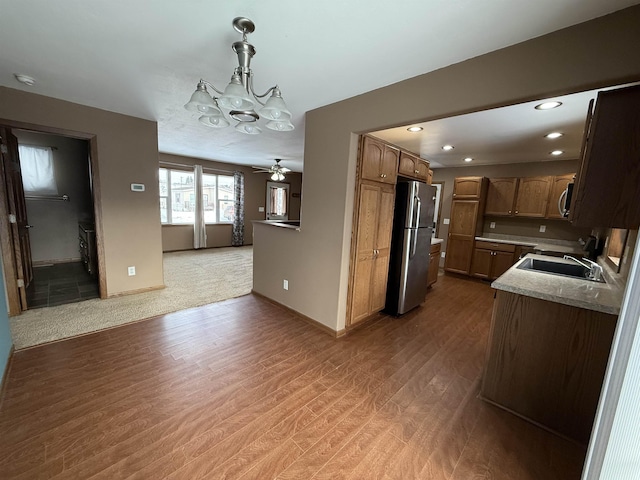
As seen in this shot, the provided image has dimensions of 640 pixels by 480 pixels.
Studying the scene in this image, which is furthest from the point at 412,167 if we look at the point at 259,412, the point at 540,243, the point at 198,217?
the point at 198,217

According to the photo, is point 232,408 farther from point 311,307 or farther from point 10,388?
point 10,388

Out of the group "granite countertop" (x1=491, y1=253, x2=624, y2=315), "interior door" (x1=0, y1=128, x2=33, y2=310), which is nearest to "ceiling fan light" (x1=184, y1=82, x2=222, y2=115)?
"granite countertop" (x1=491, y1=253, x2=624, y2=315)

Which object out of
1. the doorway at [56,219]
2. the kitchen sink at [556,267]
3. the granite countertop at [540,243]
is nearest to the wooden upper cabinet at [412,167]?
the kitchen sink at [556,267]

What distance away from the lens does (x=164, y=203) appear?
6145 mm

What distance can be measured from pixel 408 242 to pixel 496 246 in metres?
2.71

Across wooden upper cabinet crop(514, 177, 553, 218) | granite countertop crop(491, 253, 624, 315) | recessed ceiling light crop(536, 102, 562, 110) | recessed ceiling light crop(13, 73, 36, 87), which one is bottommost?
granite countertop crop(491, 253, 624, 315)

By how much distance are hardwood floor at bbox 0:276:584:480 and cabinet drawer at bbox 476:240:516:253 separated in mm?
2688

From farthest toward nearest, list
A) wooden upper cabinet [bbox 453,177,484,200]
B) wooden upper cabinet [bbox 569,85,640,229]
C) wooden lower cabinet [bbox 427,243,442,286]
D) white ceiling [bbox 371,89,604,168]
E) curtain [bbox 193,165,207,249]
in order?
curtain [bbox 193,165,207,249], wooden upper cabinet [bbox 453,177,484,200], wooden lower cabinet [bbox 427,243,442,286], white ceiling [bbox 371,89,604,168], wooden upper cabinet [bbox 569,85,640,229]

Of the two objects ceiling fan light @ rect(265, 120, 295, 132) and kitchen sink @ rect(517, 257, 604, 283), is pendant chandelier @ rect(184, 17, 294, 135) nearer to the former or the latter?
ceiling fan light @ rect(265, 120, 295, 132)

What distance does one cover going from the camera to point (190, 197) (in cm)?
648

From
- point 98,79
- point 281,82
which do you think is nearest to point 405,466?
point 281,82

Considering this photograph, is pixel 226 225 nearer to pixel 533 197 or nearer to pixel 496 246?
pixel 496 246

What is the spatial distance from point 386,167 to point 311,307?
1824mm

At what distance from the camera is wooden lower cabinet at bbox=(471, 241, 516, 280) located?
4.63m
